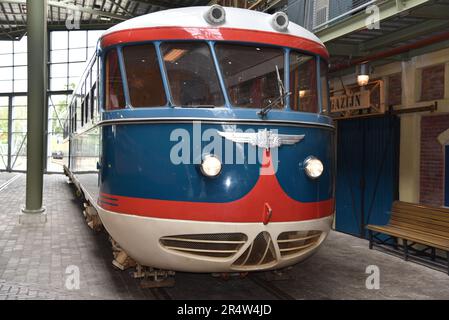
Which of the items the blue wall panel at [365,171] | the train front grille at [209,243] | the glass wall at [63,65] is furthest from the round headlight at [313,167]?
the glass wall at [63,65]

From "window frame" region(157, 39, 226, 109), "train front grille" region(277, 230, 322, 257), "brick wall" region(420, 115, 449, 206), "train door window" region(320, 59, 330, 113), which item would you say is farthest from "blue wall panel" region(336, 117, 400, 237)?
"window frame" region(157, 39, 226, 109)

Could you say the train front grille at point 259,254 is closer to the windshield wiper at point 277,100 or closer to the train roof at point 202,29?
the windshield wiper at point 277,100

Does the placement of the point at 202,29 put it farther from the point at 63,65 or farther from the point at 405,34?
the point at 63,65

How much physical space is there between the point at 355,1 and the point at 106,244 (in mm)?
6034

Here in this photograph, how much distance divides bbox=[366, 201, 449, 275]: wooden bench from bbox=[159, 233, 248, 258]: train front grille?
3.26m

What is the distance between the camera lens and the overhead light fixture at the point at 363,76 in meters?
8.42

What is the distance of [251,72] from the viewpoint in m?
4.71

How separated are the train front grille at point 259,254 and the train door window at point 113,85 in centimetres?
188

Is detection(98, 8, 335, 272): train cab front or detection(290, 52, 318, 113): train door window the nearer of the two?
detection(98, 8, 335, 272): train cab front

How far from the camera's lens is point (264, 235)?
14.5ft

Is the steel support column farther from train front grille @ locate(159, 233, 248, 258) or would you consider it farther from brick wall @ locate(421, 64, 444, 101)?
brick wall @ locate(421, 64, 444, 101)

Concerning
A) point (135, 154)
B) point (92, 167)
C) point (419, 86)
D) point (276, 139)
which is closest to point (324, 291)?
point (276, 139)

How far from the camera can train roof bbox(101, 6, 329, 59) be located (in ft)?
15.0

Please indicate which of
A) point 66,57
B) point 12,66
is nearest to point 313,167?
point 66,57
